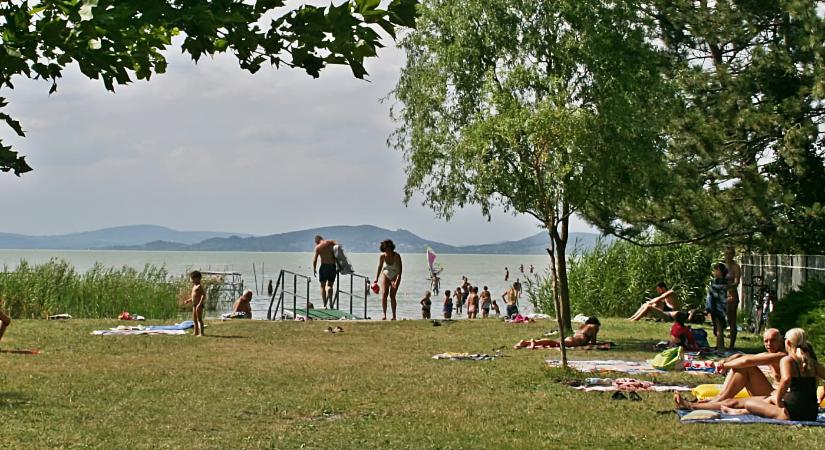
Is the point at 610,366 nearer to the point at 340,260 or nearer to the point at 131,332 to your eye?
the point at 131,332

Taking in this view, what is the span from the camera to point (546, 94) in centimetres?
2069

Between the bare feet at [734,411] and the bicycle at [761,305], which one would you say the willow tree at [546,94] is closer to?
the bicycle at [761,305]

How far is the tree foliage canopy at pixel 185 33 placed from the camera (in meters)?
3.66

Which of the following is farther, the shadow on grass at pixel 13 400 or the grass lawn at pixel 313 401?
the shadow on grass at pixel 13 400

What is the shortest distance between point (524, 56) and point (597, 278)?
11.9 meters

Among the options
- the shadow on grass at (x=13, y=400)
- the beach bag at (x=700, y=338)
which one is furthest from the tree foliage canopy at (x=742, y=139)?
the shadow on grass at (x=13, y=400)

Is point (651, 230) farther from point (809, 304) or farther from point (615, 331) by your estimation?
point (809, 304)

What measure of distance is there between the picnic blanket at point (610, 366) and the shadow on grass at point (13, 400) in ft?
24.1

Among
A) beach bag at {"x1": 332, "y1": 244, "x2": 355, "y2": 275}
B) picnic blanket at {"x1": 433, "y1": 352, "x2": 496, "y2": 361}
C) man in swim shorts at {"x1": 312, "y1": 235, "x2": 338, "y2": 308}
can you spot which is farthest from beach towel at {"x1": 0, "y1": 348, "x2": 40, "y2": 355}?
beach bag at {"x1": 332, "y1": 244, "x2": 355, "y2": 275}

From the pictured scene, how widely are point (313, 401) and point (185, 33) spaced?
7.95m

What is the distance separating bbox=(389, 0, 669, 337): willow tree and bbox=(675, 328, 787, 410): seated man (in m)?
8.23

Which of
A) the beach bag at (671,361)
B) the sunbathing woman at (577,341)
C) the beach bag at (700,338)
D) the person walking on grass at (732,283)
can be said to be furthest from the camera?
the person walking on grass at (732,283)

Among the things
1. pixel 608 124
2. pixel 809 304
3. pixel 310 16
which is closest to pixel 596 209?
pixel 608 124

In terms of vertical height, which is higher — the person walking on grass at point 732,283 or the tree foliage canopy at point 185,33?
the tree foliage canopy at point 185,33
